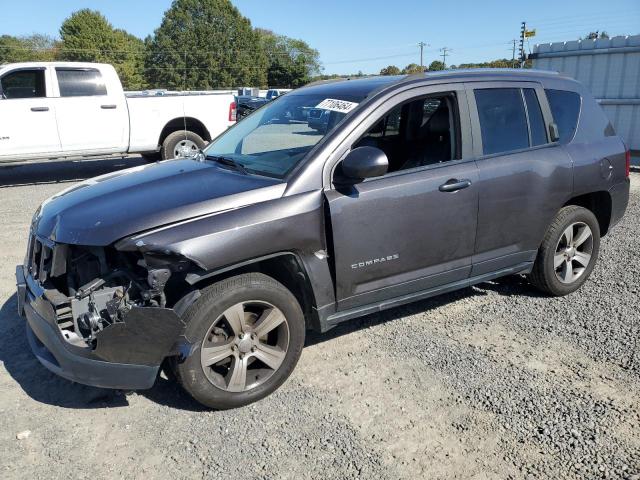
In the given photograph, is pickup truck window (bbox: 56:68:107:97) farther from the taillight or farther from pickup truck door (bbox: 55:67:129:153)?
A: the taillight

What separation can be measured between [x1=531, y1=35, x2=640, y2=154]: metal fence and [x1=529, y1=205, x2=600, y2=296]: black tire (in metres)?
8.46

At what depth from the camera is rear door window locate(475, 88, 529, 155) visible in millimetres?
3994

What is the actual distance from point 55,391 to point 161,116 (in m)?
8.26

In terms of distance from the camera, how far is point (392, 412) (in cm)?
312

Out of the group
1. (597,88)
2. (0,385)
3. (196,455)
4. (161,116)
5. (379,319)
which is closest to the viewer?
(196,455)

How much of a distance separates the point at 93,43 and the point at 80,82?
88.8 meters

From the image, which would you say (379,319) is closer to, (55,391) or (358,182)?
(358,182)

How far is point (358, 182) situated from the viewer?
3.37m

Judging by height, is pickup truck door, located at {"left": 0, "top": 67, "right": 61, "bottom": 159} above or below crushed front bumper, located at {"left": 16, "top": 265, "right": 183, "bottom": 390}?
above

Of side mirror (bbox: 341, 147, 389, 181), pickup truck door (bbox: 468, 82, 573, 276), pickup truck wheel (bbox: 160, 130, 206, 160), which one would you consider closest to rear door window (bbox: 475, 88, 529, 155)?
pickup truck door (bbox: 468, 82, 573, 276)

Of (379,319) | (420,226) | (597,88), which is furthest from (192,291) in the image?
(597,88)

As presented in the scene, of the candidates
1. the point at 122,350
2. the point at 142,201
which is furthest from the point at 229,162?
the point at 122,350

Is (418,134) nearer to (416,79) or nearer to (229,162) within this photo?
(416,79)

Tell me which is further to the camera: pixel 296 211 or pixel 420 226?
pixel 420 226
